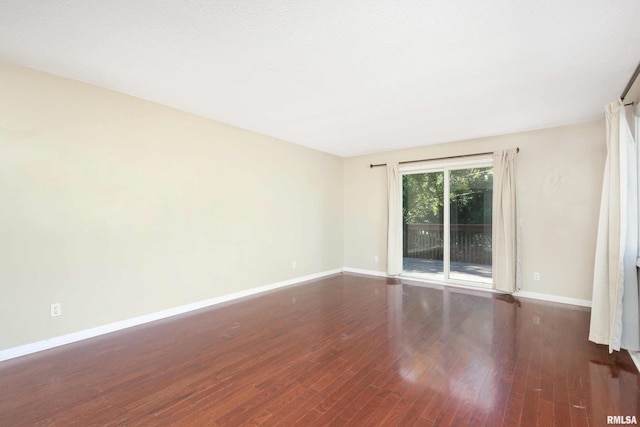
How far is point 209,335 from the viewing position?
300 cm

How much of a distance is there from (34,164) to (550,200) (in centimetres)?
617

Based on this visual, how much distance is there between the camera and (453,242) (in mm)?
5176

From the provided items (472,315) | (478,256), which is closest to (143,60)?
(472,315)

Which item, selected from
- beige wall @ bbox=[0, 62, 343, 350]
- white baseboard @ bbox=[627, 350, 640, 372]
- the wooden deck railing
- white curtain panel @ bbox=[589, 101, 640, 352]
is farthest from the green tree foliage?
beige wall @ bbox=[0, 62, 343, 350]

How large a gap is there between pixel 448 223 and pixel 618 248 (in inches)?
104

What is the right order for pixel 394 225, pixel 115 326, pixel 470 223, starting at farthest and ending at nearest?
pixel 394 225 → pixel 470 223 → pixel 115 326

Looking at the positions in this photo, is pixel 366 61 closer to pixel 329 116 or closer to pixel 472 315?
pixel 329 116

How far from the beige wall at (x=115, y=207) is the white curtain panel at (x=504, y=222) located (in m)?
3.57

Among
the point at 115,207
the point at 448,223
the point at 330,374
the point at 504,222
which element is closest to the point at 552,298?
the point at 504,222

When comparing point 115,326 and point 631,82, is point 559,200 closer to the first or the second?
point 631,82

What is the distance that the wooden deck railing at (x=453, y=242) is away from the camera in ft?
16.0

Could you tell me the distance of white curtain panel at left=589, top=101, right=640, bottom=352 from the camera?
255cm

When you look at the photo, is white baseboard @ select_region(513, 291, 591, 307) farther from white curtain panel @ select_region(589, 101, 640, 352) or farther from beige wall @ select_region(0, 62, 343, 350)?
beige wall @ select_region(0, 62, 343, 350)

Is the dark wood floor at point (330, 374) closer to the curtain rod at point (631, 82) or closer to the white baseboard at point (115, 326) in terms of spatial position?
the white baseboard at point (115, 326)
